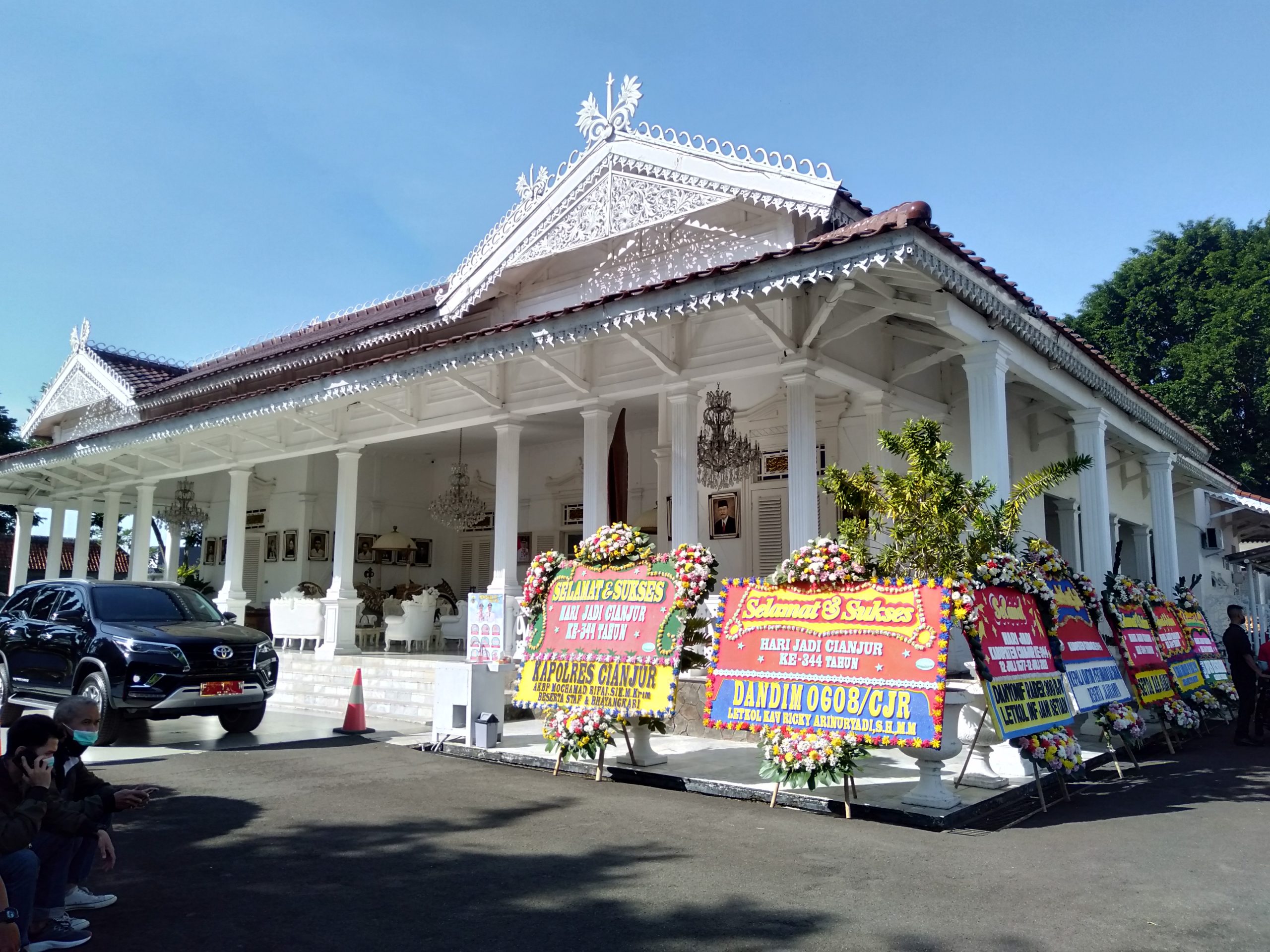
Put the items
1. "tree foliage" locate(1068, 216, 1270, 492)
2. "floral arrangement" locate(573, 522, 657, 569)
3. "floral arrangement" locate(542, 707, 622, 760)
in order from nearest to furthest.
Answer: "floral arrangement" locate(542, 707, 622, 760) → "floral arrangement" locate(573, 522, 657, 569) → "tree foliage" locate(1068, 216, 1270, 492)

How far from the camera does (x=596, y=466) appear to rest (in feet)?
36.9

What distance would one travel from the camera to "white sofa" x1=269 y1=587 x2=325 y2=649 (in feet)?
46.4

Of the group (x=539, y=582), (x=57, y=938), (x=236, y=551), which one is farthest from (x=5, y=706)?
(x=57, y=938)

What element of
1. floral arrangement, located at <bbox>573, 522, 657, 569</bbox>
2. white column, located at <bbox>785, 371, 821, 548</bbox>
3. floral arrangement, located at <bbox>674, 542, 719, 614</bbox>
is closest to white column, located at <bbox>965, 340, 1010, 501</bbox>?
white column, located at <bbox>785, 371, 821, 548</bbox>

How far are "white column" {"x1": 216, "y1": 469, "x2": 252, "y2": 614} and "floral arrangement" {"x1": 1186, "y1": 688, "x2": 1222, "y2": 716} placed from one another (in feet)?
46.8

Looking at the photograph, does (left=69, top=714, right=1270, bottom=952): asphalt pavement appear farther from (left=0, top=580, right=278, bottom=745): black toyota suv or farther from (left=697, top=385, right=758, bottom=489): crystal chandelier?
(left=697, top=385, right=758, bottom=489): crystal chandelier

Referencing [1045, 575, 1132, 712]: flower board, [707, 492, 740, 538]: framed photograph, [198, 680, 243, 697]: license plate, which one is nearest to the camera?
[1045, 575, 1132, 712]: flower board

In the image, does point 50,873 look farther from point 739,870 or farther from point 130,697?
point 130,697

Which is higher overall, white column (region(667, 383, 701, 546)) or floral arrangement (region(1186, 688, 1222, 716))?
white column (region(667, 383, 701, 546))

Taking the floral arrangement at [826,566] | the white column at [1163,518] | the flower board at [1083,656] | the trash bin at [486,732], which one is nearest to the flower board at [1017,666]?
the flower board at [1083,656]

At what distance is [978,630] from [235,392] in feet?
52.5

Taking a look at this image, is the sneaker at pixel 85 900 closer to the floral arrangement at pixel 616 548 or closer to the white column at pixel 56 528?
the floral arrangement at pixel 616 548

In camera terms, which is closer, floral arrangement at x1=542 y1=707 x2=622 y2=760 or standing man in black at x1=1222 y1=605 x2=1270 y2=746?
floral arrangement at x1=542 y1=707 x2=622 y2=760

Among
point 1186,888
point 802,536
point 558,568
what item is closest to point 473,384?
point 558,568
